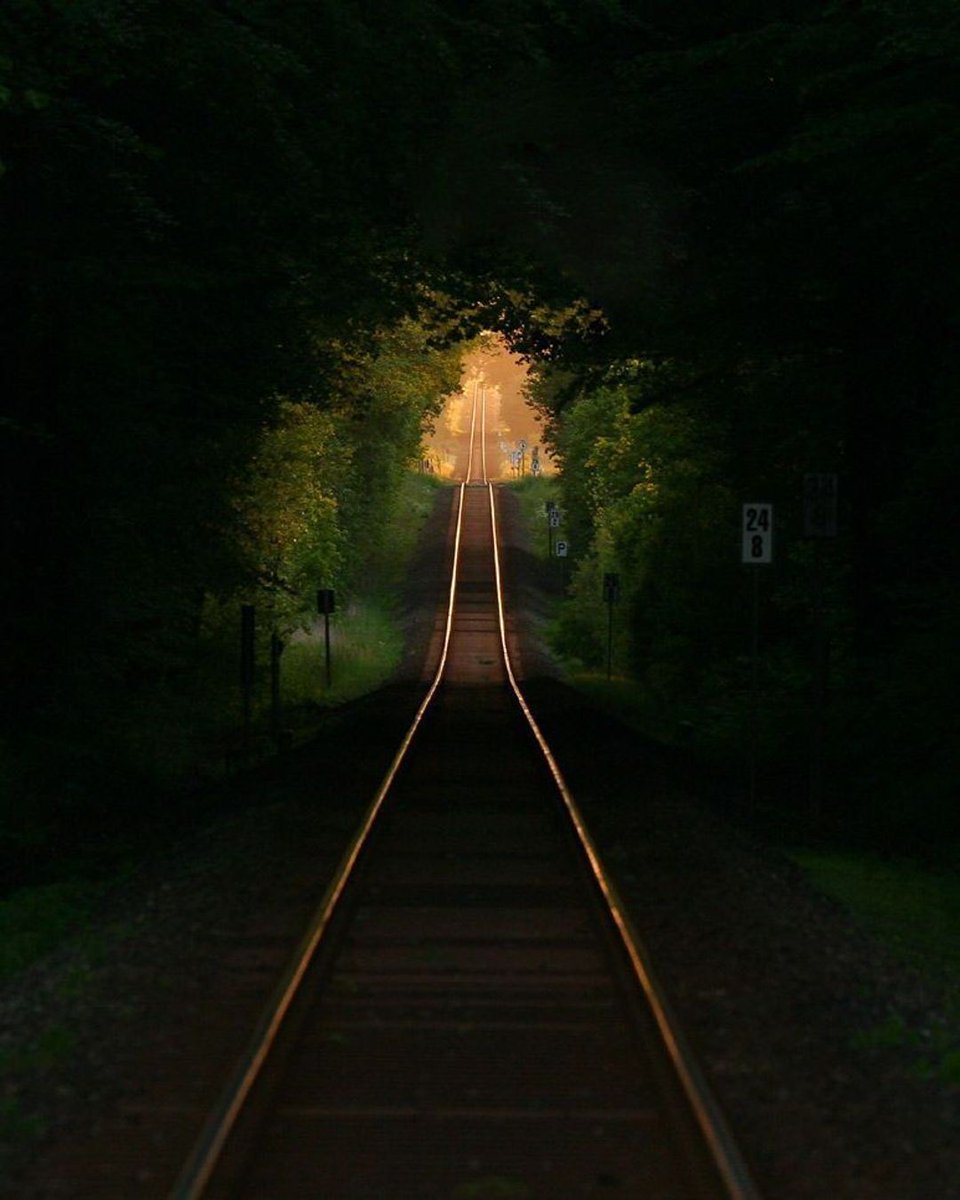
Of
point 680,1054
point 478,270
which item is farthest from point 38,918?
point 478,270

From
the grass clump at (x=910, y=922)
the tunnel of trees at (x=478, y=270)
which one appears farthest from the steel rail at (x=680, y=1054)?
the tunnel of trees at (x=478, y=270)

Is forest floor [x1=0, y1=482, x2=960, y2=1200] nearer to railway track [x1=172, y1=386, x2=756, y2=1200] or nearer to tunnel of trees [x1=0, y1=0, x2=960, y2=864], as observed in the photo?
railway track [x1=172, y1=386, x2=756, y2=1200]

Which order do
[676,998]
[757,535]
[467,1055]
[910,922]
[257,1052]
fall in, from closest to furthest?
[257,1052]
[467,1055]
[676,998]
[910,922]
[757,535]

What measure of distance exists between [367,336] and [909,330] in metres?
13.1

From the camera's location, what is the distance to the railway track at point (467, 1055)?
6742 millimetres

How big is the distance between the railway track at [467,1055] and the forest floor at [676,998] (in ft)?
0.84

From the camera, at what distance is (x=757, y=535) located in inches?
699

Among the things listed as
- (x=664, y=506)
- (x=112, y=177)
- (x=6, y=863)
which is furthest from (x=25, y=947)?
(x=664, y=506)

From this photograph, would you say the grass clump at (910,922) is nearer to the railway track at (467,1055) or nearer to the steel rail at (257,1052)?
the railway track at (467,1055)

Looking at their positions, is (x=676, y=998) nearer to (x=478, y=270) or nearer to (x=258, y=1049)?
(x=258, y=1049)

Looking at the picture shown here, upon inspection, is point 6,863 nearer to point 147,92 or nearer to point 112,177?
point 112,177

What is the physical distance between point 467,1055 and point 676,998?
1.59 m

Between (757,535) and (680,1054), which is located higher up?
(757,535)

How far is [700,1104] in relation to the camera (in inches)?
291
